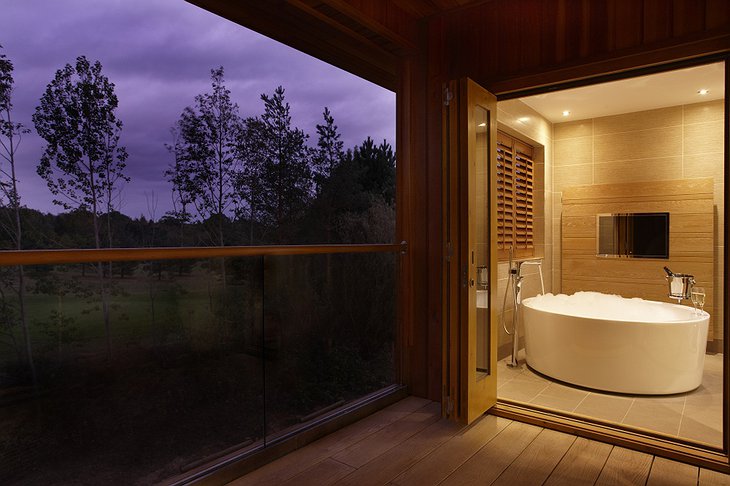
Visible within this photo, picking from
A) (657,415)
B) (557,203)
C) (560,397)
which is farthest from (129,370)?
(557,203)

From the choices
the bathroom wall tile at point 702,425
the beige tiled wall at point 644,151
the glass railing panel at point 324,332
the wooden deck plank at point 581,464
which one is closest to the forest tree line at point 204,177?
the glass railing panel at point 324,332

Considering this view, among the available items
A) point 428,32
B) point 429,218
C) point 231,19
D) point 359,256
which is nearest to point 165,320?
point 359,256

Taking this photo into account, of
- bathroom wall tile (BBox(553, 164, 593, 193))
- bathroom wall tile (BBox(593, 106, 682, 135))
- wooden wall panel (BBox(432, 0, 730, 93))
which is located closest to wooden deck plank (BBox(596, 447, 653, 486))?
wooden wall panel (BBox(432, 0, 730, 93))

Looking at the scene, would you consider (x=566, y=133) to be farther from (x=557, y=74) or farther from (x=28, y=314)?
(x=28, y=314)

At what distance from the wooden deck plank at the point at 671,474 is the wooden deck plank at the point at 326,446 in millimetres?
1228

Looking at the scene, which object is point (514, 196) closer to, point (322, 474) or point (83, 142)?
point (322, 474)

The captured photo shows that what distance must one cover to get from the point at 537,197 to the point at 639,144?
107cm

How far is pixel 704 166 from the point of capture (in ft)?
13.9

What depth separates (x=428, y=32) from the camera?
2.97 m

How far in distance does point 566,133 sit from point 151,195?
4.30 meters

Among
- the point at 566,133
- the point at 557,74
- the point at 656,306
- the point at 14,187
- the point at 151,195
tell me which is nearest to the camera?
the point at 14,187

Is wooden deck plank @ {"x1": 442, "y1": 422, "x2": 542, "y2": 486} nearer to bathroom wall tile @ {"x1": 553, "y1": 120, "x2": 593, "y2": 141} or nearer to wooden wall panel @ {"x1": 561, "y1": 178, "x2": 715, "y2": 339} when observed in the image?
wooden wall panel @ {"x1": 561, "y1": 178, "x2": 715, "y2": 339}

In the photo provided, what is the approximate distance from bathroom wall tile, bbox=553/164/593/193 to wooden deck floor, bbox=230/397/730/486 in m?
3.06

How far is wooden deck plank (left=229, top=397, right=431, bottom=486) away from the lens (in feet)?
6.66
